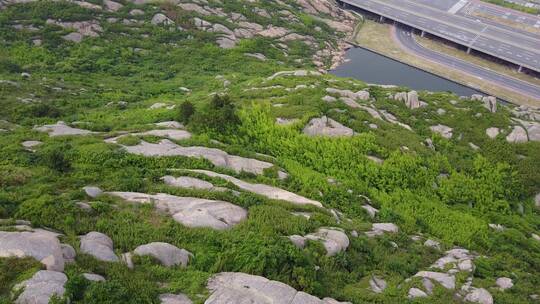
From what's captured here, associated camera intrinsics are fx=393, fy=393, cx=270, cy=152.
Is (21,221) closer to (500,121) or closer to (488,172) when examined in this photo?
(488,172)

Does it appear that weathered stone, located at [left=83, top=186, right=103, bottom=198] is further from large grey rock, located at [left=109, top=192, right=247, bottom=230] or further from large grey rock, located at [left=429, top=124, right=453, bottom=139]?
large grey rock, located at [left=429, top=124, right=453, bottom=139]

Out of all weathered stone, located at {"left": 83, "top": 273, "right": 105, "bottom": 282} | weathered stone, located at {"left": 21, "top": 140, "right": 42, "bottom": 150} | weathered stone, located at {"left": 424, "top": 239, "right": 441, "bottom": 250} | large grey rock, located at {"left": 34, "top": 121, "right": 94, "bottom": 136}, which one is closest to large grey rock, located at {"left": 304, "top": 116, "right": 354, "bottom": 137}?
weathered stone, located at {"left": 424, "top": 239, "right": 441, "bottom": 250}

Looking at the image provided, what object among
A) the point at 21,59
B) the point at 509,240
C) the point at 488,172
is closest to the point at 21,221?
the point at 509,240

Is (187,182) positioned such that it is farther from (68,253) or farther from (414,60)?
(414,60)

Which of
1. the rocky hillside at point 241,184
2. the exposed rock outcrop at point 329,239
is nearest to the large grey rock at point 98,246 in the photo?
the rocky hillside at point 241,184

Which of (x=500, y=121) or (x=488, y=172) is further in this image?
(x=500, y=121)

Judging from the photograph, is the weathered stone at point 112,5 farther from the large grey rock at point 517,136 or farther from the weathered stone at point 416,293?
the weathered stone at point 416,293
